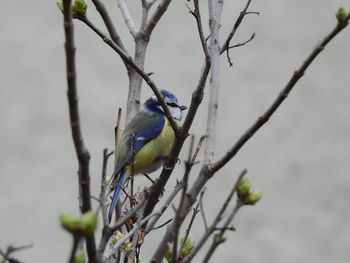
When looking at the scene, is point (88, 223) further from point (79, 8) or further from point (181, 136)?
point (79, 8)

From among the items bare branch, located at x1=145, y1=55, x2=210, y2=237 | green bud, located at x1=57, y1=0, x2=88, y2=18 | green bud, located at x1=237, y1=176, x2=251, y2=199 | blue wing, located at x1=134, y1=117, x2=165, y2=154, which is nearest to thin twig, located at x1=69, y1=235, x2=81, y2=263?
green bud, located at x1=237, y1=176, x2=251, y2=199

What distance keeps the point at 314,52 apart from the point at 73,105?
278mm

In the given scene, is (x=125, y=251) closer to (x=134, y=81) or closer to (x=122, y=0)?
(x=134, y=81)

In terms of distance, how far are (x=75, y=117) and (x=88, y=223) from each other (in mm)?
Result: 141

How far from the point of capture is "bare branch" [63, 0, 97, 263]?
584mm

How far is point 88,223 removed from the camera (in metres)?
0.50

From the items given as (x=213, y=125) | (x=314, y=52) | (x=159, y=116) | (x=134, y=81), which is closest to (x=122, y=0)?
(x=134, y=81)

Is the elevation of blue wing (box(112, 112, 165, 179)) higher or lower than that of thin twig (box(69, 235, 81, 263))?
higher

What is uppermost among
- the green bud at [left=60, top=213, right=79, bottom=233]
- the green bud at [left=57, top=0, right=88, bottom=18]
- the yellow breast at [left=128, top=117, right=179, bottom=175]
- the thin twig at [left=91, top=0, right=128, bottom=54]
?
the yellow breast at [left=128, top=117, right=179, bottom=175]

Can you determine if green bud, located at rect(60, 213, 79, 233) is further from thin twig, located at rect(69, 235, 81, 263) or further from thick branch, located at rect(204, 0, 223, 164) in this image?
thick branch, located at rect(204, 0, 223, 164)

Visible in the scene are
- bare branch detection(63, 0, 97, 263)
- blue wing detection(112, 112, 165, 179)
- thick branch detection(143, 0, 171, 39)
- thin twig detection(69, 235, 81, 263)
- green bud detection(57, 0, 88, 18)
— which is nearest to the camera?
thin twig detection(69, 235, 81, 263)

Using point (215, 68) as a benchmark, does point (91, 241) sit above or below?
below

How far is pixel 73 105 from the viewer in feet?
1.96

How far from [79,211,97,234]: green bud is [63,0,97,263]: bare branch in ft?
0.23
